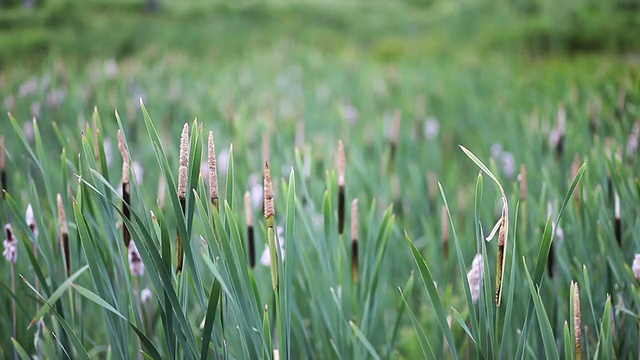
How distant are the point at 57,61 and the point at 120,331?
7.13 feet

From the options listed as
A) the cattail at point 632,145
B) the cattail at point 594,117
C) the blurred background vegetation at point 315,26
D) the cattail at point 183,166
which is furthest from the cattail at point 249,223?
the blurred background vegetation at point 315,26

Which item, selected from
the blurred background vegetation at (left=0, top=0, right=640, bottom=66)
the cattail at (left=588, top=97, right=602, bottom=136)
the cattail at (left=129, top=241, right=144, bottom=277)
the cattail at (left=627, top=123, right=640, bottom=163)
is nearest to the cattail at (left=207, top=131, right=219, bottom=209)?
the cattail at (left=129, top=241, right=144, bottom=277)

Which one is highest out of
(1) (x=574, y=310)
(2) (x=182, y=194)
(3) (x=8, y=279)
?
(2) (x=182, y=194)

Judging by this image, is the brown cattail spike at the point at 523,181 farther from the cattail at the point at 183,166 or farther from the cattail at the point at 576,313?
the cattail at the point at 183,166

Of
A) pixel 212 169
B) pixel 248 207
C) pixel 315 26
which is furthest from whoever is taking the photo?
pixel 315 26

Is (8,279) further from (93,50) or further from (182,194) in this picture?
(93,50)

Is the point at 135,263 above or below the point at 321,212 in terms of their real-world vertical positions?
above

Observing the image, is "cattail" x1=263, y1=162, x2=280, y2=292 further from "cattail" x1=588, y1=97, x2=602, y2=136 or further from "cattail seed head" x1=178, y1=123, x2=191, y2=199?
"cattail" x1=588, y1=97, x2=602, y2=136

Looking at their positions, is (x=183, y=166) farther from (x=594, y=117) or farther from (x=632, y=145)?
(x=594, y=117)

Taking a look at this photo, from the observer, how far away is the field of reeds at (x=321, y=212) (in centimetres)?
56

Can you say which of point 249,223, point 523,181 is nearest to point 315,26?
point 523,181

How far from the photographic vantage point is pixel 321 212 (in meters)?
1.32

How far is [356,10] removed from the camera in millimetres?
4676

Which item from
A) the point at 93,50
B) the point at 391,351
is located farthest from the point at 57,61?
the point at 391,351
